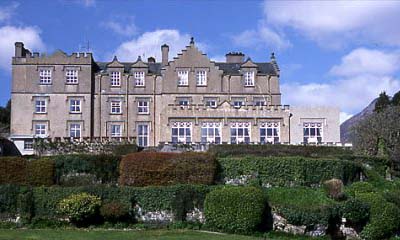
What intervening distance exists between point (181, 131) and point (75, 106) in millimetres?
11797

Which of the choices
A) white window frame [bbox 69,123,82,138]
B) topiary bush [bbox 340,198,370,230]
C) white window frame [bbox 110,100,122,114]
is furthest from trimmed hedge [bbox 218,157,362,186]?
white window frame [bbox 69,123,82,138]

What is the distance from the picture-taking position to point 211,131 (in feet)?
177

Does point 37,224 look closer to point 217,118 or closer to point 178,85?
point 217,118

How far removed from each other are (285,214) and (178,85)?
2866 cm

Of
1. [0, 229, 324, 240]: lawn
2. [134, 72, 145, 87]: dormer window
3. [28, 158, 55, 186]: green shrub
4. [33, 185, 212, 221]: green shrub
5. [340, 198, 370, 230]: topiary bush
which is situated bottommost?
[0, 229, 324, 240]: lawn

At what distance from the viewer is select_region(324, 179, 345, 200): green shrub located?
34.9 metres

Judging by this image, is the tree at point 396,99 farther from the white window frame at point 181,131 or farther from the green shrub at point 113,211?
the green shrub at point 113,211

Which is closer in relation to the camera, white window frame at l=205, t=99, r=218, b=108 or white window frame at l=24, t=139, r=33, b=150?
white window frame at l=24, t=139, r=33, b=150

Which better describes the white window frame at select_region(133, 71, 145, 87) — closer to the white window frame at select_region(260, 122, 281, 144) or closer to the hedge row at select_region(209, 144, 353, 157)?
the white window frame at select_region(260, 122, 281, 144)

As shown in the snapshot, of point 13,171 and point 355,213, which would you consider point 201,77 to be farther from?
point 355,213

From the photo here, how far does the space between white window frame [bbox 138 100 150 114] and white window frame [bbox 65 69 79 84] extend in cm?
631

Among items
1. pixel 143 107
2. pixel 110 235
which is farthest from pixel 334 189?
pixel 143 107

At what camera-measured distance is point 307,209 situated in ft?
108

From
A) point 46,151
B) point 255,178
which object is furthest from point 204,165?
point 46,151
